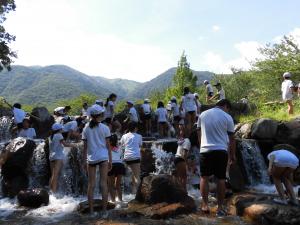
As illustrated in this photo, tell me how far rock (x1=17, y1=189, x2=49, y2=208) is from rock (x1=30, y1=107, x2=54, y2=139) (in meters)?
12.9

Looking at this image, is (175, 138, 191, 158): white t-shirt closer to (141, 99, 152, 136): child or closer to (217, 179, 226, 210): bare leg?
(217, 179, 226, 210): bare leg

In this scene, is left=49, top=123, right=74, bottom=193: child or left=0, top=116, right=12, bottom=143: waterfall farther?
left=0, top=116, right=12, bottom=143: waterfall

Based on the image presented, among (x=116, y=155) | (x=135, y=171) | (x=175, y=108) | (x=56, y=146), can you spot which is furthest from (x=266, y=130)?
(x=56, y=146)

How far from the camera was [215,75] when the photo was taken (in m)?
61.6

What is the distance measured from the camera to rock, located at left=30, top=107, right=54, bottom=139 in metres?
23.3

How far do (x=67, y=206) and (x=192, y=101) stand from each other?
7.78m

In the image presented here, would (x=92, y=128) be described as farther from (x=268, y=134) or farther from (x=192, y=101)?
(x=268, y=134)

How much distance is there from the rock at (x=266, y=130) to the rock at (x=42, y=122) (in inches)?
507

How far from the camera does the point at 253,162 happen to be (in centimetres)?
1563

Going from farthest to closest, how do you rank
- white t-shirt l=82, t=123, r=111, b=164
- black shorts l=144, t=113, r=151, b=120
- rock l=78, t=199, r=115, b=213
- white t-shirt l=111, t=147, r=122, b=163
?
black shorts l=144, t=113, r=151, b=120, white t-shirt l=111, t=147, r=122, b=163, rock l=78, t=199, r=115, b=213, white t-shirt l=82, t=123, r=111, b=164

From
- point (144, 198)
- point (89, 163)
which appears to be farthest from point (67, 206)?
point (89, 163)

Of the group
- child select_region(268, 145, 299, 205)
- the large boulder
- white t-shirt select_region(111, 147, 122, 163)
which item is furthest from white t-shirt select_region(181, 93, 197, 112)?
child select_region(268, 145, 299, 205)

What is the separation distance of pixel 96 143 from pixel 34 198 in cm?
379

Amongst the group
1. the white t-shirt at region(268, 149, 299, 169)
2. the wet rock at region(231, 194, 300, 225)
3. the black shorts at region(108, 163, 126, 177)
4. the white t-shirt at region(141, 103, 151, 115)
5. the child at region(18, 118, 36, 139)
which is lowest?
the wet rock at region(231, 194, 300, 225)
